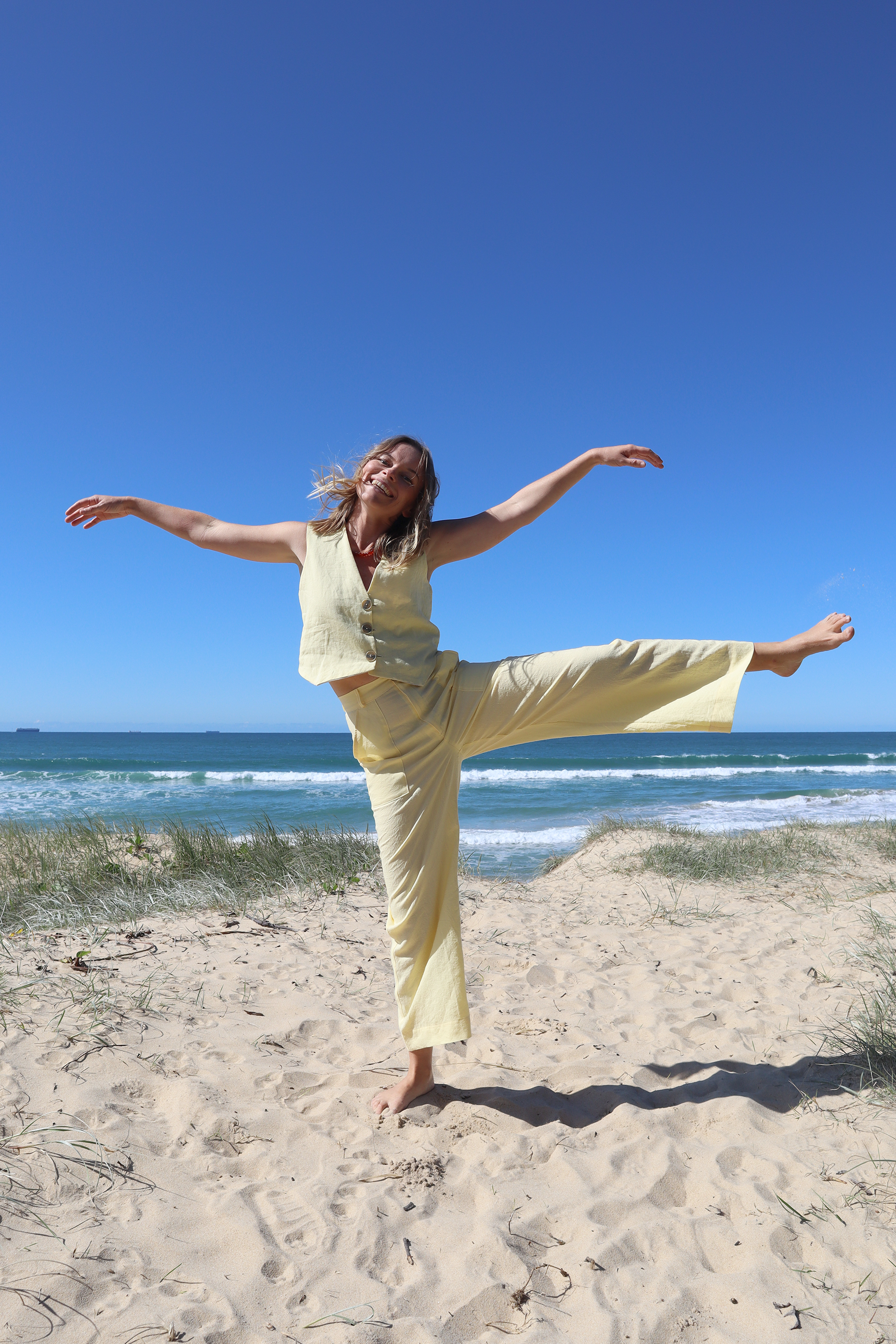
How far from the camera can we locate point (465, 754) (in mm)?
2887

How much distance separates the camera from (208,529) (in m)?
2.96

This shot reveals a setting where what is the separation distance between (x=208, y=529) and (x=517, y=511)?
48.5 inches

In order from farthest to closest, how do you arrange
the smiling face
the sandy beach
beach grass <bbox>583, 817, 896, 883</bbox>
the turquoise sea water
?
the turquoise sea water → beach grass <bbox>583, 817, 896, 883</bbox> → the smiling face → the sandy beach

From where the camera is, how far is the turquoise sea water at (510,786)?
A: 17.1m

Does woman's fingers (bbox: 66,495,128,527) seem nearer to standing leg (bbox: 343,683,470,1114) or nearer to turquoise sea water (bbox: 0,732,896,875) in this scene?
standing leg (bbox: 343,683,470,1114)

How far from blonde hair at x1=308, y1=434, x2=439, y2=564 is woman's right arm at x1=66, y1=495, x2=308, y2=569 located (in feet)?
0.43

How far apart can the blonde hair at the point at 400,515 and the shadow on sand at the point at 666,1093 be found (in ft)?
7.14

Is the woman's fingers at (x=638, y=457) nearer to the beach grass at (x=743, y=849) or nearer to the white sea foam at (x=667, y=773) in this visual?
the beach grass at (x=743, y=849)

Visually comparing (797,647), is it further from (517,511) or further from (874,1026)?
(874,1026)

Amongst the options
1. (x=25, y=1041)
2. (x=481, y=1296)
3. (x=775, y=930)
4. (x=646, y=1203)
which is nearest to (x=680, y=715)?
(x=646, y=1203)

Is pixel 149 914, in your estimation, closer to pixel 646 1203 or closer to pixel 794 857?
pixel 646 1203

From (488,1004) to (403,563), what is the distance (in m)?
2.61

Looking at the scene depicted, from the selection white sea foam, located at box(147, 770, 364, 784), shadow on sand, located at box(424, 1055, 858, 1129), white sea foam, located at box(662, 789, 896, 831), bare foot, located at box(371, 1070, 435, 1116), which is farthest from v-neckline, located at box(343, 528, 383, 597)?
white sea foam, located at box(147, 770, 364, 784)

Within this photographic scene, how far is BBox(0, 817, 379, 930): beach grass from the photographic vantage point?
5.66 m
